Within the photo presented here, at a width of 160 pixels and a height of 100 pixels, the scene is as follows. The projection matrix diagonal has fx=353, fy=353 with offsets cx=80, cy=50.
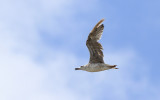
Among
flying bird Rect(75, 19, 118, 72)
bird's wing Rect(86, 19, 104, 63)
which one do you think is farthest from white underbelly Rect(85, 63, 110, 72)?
bird's wing Rect(86, 19, 104, 63)

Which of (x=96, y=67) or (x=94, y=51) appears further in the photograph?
(x=94, y=51)

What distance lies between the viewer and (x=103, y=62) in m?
24.4

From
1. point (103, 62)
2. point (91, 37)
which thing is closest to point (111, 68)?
point (103, 62)

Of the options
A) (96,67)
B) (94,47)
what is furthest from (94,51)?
(96,67)

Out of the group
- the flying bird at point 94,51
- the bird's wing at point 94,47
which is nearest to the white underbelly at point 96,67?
the flying bird at point 94,51

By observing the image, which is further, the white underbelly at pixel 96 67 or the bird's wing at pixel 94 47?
the bird's wing at pixel 94 47

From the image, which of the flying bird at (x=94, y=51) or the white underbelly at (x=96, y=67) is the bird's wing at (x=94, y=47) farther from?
the white underbelly at (x=96, y=67)

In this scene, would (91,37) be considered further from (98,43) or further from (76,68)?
(76,68)

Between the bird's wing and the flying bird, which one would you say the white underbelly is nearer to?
the flying bird

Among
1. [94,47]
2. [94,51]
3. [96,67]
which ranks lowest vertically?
[96,67]

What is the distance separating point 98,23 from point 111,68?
11.8ft

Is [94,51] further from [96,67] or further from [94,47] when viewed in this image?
→ [96,67]

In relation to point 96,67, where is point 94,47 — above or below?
above

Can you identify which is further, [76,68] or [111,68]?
[76,68]
